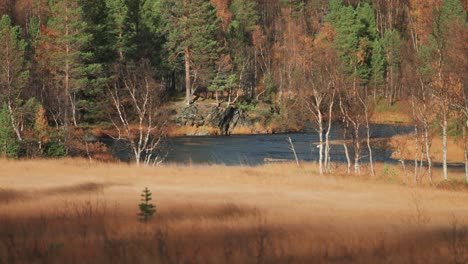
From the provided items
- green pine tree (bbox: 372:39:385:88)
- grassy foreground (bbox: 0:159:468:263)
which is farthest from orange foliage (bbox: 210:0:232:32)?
grassy foreground (bbox: 0:159:468:263)

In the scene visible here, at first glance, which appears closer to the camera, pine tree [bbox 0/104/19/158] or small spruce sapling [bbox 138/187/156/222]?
small spruce sapling [bbox 138/187/156/222]

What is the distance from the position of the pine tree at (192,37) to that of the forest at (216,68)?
198 millimetres

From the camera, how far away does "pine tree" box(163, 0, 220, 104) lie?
226 feet

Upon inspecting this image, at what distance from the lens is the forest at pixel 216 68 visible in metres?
33.7

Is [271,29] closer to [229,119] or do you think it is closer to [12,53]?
[229,119]

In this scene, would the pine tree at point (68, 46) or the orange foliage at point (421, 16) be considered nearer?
the pine tree at point (68, 46)

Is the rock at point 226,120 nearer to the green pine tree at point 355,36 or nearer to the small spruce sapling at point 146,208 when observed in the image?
the green pine tree at point 355,36

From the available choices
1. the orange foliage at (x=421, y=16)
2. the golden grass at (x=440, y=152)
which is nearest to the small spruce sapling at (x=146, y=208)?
the golden grass at (x=440, y=152)

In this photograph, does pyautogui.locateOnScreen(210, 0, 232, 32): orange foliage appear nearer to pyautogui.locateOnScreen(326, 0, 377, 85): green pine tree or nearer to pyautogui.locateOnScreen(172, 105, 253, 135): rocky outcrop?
pyautogui.locateOnScreen(326, 0, 377, 85): green pine tree

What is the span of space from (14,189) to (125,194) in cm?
348

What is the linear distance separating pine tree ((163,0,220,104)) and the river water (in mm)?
12749

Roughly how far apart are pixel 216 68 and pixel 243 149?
85.8ft

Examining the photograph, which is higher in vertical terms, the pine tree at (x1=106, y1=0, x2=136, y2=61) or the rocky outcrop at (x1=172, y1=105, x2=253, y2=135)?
the pine tree at (x1=106, y1=0, x2=136, y2=61)

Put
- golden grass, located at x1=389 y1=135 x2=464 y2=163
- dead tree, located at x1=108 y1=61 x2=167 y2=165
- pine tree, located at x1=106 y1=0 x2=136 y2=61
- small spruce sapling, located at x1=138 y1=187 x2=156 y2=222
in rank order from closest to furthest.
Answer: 1. small spruce sapling, located at x1=138 y1=187 x2=156 y2=222
2. dead tree, located at x1=108 y1=61 x2=167 y2=165
3. golden grass, located at x1=389 y1=135 x2=464 y2=163
4. pine tree, located at x1=106 y1=0 x2=136 y2=61
